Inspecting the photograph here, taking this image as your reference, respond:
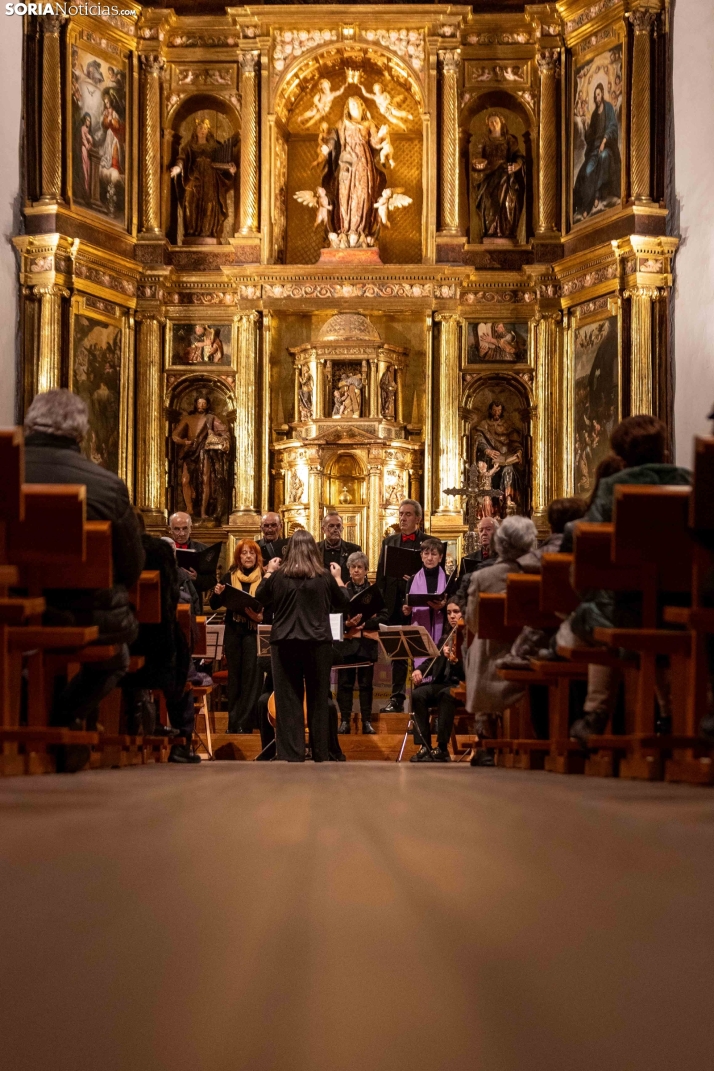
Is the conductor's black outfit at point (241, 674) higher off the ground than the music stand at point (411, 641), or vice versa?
the music stand at point (411, 641)

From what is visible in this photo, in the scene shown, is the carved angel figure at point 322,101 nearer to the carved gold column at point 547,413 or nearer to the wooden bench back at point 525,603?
the carved gold column at point 547,413

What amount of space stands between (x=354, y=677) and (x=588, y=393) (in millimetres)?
6760

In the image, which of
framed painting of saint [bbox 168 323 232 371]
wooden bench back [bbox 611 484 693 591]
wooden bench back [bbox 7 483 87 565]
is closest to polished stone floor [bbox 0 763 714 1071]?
wooden bench back [bbox 611 484 693 591]

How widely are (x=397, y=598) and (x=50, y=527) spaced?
798 centimetres

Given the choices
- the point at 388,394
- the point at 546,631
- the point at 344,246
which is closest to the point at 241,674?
the point at 546,631

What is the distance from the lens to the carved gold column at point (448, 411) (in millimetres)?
18703

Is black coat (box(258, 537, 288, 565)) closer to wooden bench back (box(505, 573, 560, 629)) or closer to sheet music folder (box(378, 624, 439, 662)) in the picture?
sheet music folder (box(378, 624, 439, 662))

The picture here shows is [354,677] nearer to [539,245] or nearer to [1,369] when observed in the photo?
[1,369]

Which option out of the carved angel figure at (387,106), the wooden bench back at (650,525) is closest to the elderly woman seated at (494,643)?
the wooden bench back at (650,525)

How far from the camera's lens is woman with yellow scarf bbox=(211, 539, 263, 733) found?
41.9 feet

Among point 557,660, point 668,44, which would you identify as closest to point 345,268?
point 668,44

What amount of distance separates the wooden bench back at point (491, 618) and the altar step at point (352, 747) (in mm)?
4569

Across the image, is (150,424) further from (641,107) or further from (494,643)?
(494,643)

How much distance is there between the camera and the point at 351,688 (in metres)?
12.9
